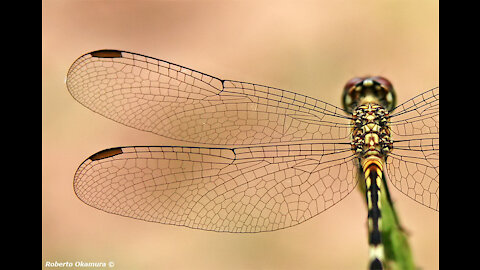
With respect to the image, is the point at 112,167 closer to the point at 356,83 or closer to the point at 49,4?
the point at 356,83

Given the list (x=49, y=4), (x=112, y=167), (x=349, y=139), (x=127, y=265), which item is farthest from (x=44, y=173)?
(x=349, y=139)

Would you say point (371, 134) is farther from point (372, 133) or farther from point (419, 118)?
point (419, 118)

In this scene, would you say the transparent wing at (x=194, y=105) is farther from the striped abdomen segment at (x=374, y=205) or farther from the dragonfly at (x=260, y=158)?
the striped abdomen segment at (x=374, y=205)

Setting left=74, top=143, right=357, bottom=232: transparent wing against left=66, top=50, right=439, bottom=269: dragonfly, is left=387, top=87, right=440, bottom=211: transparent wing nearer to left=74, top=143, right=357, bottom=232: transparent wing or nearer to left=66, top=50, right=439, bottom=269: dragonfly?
left=66, top=50, right=439, bottom=269: dragonfly

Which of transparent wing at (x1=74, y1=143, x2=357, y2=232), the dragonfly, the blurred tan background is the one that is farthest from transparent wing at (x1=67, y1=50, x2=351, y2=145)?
the blurred tan background

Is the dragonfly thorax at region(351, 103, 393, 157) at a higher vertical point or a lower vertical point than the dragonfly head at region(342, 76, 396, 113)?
lower

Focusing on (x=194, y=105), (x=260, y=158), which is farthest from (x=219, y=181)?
(x=194, y=105)

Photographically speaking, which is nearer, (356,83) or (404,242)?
(404,242)
